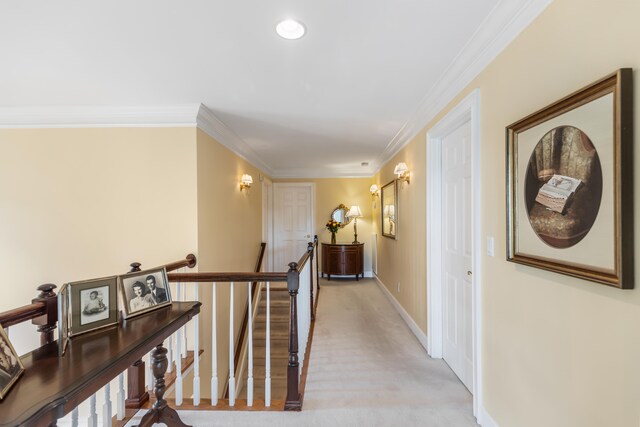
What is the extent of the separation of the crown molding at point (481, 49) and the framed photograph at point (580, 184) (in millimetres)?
511

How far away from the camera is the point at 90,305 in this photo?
4.45ft

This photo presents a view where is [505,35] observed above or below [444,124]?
above

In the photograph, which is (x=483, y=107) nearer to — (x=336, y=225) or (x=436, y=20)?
(x=436, y=20)

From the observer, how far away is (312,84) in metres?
2.36

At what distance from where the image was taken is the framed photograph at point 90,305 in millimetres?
1286

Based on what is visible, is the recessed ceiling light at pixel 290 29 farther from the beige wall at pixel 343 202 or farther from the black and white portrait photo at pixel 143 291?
the beige wall at pixel 343 202

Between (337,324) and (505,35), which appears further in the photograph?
(337,324)

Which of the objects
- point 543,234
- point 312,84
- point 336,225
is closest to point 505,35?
point 543,234

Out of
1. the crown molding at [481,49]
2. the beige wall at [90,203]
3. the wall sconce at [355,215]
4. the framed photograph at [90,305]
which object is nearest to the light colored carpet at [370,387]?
the framed photograph at [90,305]

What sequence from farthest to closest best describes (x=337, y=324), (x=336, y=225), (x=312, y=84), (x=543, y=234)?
(x=336, y=225), (x=337, y=324), (x=312, y=84), (x=543, y=234)

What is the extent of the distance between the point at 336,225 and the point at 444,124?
159 inches

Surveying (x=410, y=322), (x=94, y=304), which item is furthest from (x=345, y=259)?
(x=94, y=304)

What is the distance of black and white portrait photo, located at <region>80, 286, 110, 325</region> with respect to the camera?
4.37ft

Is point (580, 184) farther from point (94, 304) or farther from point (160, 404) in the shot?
point (160, 404)
